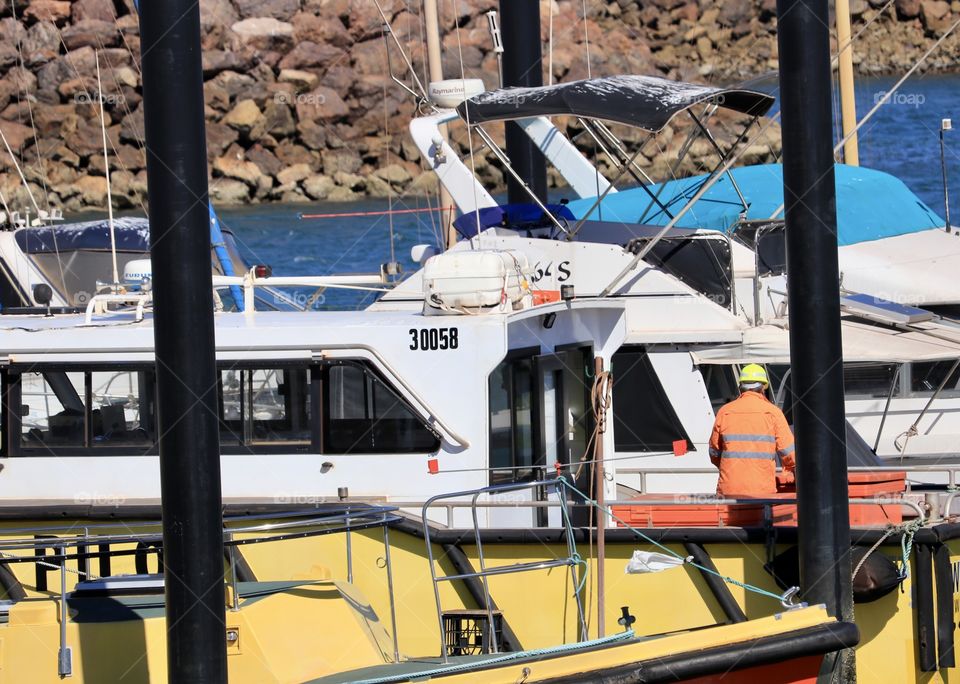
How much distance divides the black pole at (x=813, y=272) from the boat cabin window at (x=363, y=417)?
2.58 metres

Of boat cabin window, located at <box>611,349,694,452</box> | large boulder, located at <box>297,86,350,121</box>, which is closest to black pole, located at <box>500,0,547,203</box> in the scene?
boat cabin window, located at <box>611,349,694,452</box>

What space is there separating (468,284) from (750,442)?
6.25 ft

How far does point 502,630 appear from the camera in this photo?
8.12 m

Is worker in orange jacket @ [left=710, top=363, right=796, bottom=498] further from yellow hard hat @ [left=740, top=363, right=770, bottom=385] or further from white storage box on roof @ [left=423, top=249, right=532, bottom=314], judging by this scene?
white storage box on roof @ [left=423, top=249, right=532, bottom=314]

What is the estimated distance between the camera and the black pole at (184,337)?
5.14 m

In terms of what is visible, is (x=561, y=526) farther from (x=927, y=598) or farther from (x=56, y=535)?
(x=56, y=535)

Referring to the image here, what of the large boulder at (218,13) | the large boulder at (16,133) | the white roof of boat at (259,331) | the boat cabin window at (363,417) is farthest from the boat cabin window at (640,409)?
the large boulder at (218,13)

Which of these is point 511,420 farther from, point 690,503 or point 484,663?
point 484,663

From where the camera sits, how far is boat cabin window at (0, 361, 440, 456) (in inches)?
337

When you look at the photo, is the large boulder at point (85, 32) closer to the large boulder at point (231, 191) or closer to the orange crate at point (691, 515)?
the large boulder at point (231, 191)

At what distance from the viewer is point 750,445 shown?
8242 mm

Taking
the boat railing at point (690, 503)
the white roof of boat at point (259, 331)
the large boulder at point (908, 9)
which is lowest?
the boat railing at point (690, 503)

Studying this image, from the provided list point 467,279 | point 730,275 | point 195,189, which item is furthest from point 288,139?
point 195,189

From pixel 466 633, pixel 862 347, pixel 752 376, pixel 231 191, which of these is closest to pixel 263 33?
pixel 231 191
